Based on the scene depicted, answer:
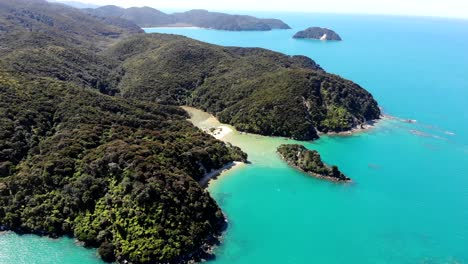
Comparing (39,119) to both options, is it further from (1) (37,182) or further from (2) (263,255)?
(2) (263,255)

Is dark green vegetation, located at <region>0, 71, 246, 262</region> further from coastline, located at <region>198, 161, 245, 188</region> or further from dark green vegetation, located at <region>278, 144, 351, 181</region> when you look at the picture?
dark green vegetation, located at <region>278, 144, 351, 181</region>

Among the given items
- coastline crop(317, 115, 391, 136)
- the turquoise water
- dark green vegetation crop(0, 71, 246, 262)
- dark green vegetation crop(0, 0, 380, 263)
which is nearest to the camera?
the turquoise water

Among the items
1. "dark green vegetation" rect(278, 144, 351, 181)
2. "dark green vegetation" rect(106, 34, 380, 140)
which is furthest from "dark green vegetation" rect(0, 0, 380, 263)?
"dark green vegetation" rect(278, 144, 351, 181)

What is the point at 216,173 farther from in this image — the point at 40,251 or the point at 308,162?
the point at 40,251

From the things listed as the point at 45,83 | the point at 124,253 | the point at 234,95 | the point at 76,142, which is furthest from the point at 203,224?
the point at 234,95

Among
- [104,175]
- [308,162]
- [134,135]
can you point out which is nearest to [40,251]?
[104,175]

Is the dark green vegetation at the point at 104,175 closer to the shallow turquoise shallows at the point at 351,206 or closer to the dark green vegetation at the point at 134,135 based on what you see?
the dark green vegetation at the point at 134,135

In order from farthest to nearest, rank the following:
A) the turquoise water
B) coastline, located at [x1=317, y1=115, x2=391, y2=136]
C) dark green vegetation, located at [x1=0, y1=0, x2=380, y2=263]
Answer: coastline, located at [x1=317, y1=115, x2=391, y2=136] < dark green vegetation, located at [x1=0, y1=0, x2=380, y2=263] < the turquoise water
